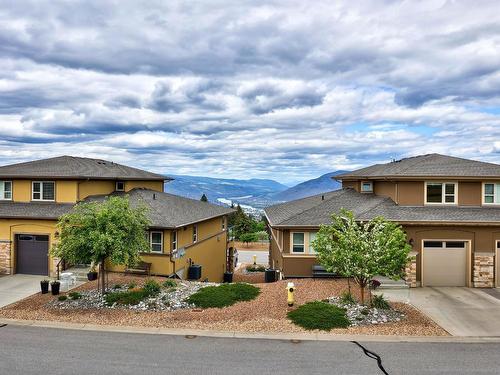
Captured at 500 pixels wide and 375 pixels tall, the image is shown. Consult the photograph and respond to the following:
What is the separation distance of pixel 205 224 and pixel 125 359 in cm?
1871

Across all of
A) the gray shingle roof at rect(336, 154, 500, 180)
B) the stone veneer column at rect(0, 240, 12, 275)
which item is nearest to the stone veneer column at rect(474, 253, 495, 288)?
the gray shingle roof at rect(336, 154, 500, 180)

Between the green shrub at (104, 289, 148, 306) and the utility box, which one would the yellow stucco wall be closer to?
the utility box

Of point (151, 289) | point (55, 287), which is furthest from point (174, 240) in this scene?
point (55, 287)

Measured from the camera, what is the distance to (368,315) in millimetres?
16125

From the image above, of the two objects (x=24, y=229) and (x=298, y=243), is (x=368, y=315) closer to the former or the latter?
(x=298, y=243)

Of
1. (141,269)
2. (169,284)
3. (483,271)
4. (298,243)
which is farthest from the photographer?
(298,243)

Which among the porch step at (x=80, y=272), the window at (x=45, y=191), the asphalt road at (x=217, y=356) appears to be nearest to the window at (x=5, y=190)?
the window at (x=45, y=191)

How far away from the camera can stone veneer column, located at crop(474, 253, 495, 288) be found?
72.7ft

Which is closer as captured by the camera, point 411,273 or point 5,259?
point 411,273

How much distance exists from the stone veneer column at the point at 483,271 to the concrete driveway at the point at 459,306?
0.65 meters

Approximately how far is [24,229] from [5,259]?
2204 millimetres

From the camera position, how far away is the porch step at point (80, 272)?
913 inches

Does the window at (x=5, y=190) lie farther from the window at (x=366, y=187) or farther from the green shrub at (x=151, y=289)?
the window at (x=366, y=187)

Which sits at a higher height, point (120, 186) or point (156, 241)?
point (120, 186)
